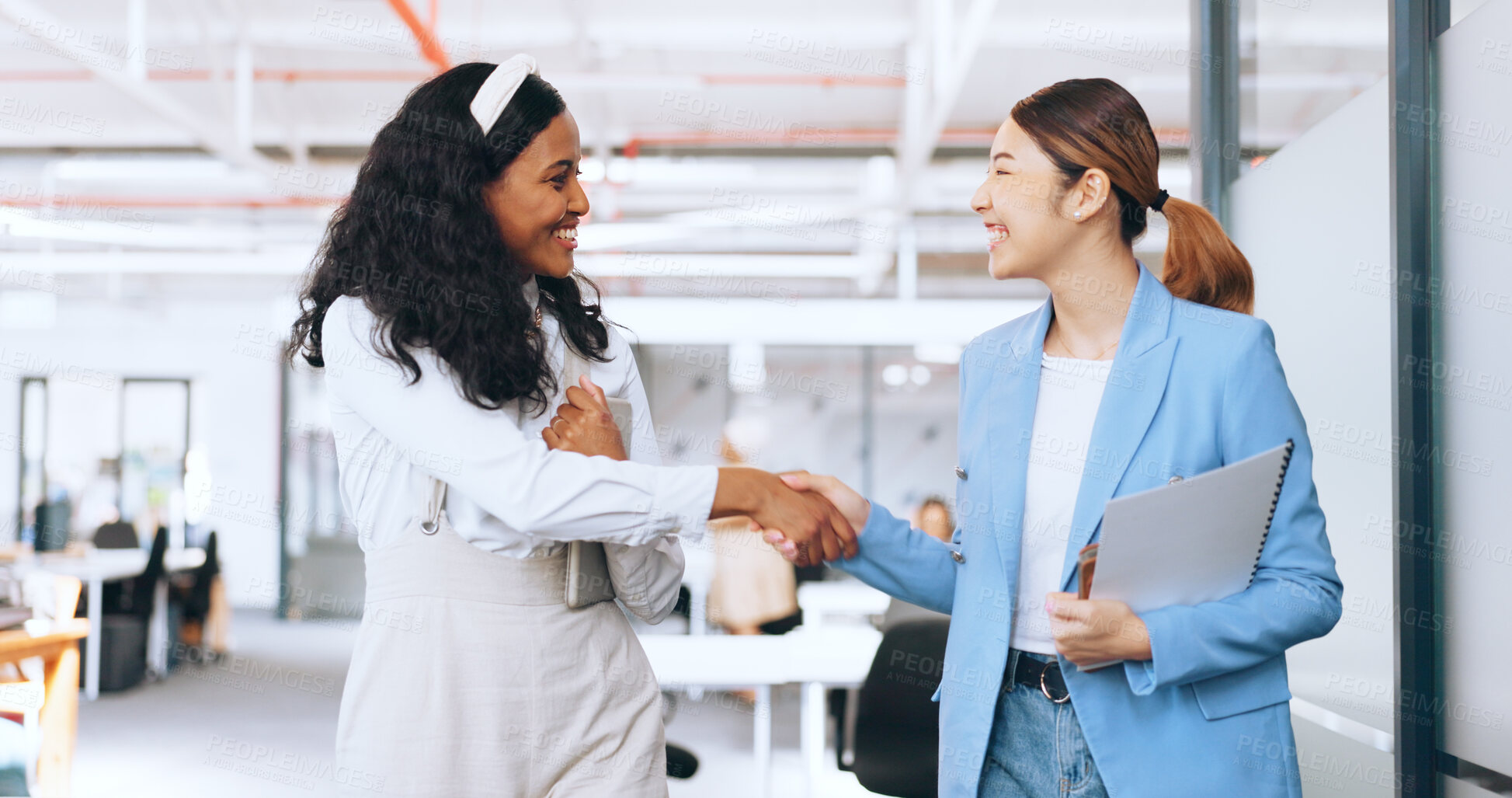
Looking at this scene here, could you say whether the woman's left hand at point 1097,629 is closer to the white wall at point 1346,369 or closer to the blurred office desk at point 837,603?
the white wall at point 1346,369

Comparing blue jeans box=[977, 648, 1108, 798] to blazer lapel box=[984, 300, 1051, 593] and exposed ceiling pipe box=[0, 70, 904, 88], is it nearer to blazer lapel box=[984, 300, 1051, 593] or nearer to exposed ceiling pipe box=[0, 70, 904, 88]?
blazer lapel box=[984, 300, 1051, 593]

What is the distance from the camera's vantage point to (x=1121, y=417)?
54.0 inches

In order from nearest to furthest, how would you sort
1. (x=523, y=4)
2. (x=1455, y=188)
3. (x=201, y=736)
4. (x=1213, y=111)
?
1. (x=1455, y=188)
2. (x=1213, y=111)
3. (x=201, y=736)
4. (x=523, y=4)

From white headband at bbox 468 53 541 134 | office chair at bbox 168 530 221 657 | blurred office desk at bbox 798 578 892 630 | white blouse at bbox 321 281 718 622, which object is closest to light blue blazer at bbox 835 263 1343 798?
white blouse at bbox 321 281 718 622

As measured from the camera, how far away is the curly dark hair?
1.27 metres

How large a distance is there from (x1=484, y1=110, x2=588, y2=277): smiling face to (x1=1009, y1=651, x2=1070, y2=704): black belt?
798 mm

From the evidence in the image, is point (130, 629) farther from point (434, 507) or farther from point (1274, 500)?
point (1274, 500)

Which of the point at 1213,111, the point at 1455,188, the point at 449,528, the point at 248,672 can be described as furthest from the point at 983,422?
the point at 248,672

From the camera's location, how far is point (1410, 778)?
1797 mm

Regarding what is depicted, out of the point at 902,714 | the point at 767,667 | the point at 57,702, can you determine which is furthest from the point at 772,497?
the point at 57,702

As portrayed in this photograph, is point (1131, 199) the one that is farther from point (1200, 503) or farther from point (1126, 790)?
point (1126, 790)

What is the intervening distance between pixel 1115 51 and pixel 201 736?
653 cm

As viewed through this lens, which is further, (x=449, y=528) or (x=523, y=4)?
(x=523, y=4)

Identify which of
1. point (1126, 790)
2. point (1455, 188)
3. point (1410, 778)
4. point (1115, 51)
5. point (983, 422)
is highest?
point (1115, 51)
